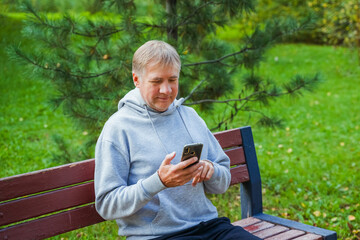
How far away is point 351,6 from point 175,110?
999 cm

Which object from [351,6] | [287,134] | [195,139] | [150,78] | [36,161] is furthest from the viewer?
[351,6]

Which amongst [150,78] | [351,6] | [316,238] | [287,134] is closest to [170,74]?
[150,78]

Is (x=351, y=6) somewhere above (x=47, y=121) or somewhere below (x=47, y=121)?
above

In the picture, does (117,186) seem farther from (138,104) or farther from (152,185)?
(138,104)

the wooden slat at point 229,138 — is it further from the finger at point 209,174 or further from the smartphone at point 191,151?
the smartphone at point 191,151

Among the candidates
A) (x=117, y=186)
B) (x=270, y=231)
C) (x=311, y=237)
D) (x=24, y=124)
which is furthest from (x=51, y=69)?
(x=24, y=124)

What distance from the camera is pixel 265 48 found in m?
4.11

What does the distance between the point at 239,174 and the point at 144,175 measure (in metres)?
1.00

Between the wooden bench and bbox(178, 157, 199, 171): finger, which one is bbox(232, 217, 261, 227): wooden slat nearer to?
the wooden bench

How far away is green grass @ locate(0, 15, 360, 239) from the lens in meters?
4.34

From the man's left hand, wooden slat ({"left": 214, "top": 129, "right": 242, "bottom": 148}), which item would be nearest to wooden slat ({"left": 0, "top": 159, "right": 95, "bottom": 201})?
the man's left hand

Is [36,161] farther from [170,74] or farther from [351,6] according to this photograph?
[351,6]

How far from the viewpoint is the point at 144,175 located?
2178 millimetres

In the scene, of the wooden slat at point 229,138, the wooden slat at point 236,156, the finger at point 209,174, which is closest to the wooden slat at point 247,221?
the wooden slat at point 236,156
